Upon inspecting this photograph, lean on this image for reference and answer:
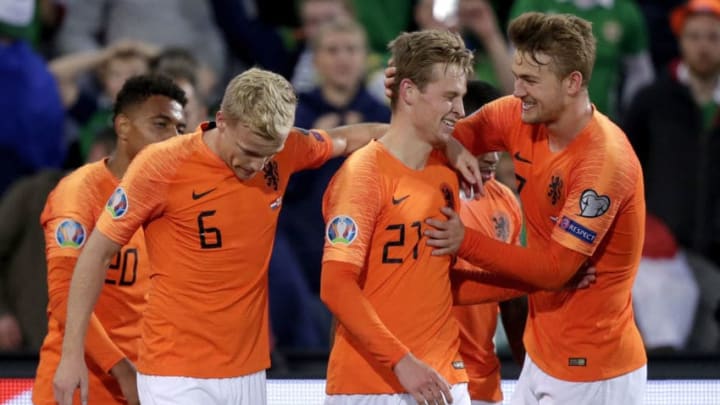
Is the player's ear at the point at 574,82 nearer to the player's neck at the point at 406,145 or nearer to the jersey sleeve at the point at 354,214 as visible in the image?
the player's neck at the point at 406,145

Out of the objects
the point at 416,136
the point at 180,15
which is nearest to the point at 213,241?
the point at 416,136

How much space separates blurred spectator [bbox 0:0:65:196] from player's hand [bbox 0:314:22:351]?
4.14 feet

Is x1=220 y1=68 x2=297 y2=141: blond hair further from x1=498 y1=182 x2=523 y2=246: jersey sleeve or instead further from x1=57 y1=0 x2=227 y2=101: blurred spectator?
x1=57 y1=0 x2=227 y2=101: blurred spectator

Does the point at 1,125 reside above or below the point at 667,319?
above

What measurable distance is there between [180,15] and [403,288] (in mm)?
4641

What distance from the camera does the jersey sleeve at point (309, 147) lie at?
5234 mm

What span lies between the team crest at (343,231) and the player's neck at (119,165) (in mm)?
986

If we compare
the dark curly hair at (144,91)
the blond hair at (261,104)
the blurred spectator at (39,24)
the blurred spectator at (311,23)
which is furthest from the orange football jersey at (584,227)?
the blurred spectator at (39,24)

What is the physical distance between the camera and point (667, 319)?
7.99 meters

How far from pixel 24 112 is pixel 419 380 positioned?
4374 mm

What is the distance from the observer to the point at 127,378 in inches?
202

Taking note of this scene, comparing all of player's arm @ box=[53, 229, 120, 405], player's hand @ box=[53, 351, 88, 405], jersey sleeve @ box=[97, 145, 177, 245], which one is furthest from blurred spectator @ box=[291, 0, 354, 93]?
player's hand @ box=[53, 351, 88, 405]

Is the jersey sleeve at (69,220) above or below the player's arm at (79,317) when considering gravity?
above

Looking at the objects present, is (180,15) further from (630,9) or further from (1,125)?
(630,9)
